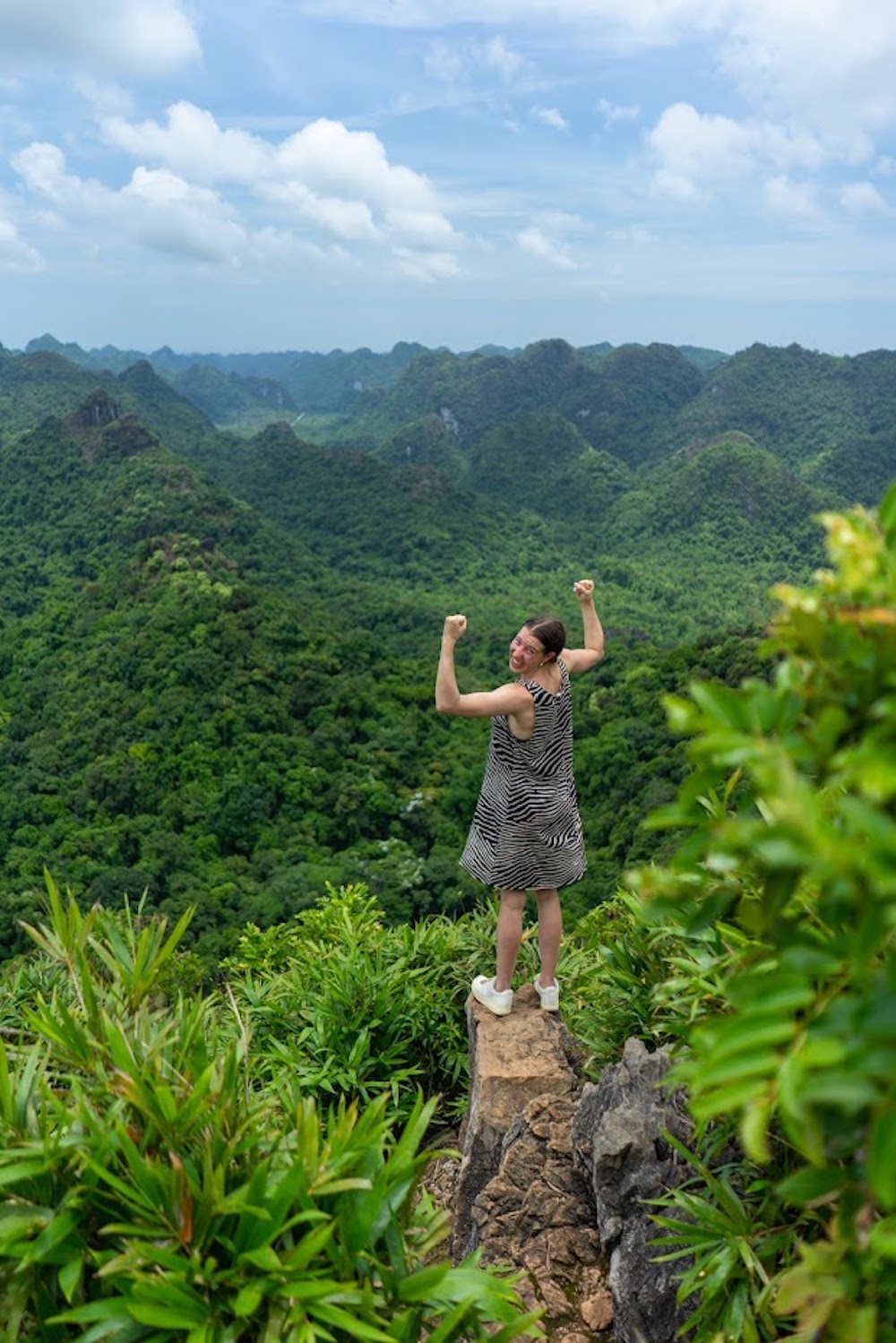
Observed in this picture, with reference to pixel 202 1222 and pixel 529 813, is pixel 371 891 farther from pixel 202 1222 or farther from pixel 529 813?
pixel 202 1222

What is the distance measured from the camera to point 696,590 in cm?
5994

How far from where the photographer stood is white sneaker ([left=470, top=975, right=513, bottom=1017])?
161 inches

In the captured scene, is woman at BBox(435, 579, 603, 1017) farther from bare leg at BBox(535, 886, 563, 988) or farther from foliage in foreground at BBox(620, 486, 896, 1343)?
foliage in foreground at BBox(620, 486, 896, 1343)

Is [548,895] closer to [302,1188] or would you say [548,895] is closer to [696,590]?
[302,1188]

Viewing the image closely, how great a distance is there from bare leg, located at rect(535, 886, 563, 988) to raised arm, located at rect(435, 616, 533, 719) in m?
0.94

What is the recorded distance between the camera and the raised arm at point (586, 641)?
362 centimetres

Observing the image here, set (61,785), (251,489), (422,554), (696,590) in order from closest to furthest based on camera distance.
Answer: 1. (61,785)
2. (696,590)
3. (422,554)
4. (251,489)

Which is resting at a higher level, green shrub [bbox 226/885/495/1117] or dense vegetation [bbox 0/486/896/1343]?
dense vegetation [bbox 0/486/896/1343]

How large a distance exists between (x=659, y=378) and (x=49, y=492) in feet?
312

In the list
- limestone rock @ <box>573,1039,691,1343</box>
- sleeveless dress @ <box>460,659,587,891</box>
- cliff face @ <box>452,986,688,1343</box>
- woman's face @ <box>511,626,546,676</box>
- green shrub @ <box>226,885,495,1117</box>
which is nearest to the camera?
limestone rock @ <box>573,1039,691,1343</box>

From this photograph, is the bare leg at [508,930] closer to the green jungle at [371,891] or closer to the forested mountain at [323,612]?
the green jungle at [371,891]

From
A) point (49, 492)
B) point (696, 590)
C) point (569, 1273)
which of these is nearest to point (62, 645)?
point (49, 492)

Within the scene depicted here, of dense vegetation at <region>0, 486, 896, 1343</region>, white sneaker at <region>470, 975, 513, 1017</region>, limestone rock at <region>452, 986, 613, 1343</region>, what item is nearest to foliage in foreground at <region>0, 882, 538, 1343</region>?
dense vegetation at <region>0, 486, 896, 1343</region>

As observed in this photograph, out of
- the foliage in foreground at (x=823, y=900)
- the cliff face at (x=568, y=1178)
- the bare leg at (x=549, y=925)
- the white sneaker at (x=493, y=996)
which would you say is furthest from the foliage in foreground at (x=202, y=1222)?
the white sneaker at (x=493, y=996)
